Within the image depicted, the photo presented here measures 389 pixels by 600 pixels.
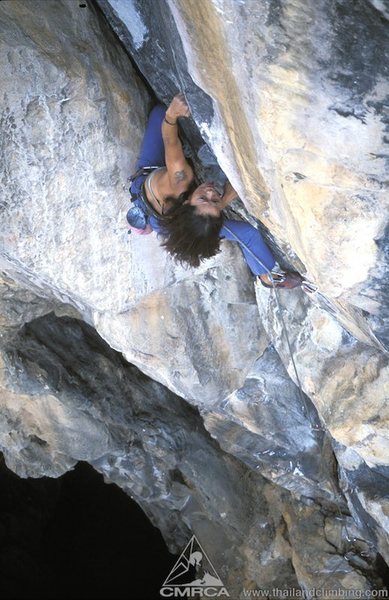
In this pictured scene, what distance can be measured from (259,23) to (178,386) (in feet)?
7.22

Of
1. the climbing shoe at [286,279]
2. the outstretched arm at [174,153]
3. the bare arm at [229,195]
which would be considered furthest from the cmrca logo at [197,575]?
the outstretched arm at [174,153]

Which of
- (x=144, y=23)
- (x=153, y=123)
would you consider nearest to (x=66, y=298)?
(x=153, y=123)

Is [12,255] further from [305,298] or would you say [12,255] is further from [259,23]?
[259,23]

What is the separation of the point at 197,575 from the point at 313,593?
4.86 ft

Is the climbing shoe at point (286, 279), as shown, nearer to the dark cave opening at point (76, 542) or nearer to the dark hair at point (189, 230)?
the dark hair at point (189, 230)

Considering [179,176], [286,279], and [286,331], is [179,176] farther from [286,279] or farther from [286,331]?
[286,331]

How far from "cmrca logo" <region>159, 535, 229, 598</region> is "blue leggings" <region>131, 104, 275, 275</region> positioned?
10.6 feet

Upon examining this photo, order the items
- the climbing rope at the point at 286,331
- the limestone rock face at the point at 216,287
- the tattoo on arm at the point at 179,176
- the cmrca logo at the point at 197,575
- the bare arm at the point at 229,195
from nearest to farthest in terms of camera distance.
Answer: the limestone rock face at the point at 216,287
the climbing rope at the point at 286,331
the tattoo on arm at the point at 179,176
the bare arm at the point at 229,195
the cmrca logo at the point at 197,575

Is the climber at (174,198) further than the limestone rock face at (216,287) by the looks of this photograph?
Yes

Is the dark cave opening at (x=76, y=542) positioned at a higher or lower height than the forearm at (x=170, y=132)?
lower

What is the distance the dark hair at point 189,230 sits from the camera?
235 centimetres

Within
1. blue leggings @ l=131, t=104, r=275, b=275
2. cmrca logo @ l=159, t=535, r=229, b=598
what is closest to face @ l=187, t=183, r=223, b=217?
blue leggings @ l=131, t=104, r=275, b=275

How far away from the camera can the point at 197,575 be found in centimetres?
539

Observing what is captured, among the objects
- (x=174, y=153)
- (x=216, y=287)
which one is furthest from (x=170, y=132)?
(x=216, y=287)
